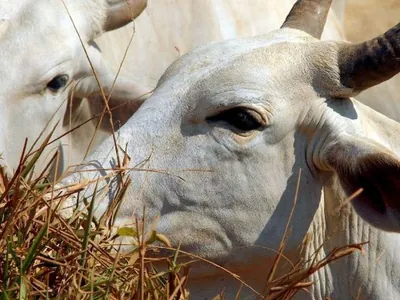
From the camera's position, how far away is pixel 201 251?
4414mm

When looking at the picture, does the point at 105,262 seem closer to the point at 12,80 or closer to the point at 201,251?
the point at 201,251

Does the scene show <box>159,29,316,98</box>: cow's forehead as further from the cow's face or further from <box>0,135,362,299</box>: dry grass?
<box>0,135,362,299</box>: dry grass

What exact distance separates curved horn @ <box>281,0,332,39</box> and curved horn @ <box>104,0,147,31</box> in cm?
175

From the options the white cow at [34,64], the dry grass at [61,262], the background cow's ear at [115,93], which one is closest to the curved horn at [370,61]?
the dry grass at [61,262]

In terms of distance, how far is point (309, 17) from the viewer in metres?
4.98

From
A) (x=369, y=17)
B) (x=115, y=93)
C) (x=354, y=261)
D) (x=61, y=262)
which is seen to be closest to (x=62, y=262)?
(x=61, y=262)

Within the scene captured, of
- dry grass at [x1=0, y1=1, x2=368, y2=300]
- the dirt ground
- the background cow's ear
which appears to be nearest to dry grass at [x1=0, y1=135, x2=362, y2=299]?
dry grass at [x1=0, y1=1, x2=368, y2=300]

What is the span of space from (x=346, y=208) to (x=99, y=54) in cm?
269

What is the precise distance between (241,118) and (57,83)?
2153mm

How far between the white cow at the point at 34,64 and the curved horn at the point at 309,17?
135 cm

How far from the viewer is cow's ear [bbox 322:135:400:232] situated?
4090 millimetres

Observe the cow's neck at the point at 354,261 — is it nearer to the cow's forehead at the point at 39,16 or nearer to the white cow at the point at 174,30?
the cow's forehead at the point at 39,16

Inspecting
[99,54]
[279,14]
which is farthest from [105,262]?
[279,14]

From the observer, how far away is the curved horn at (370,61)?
168 inches
